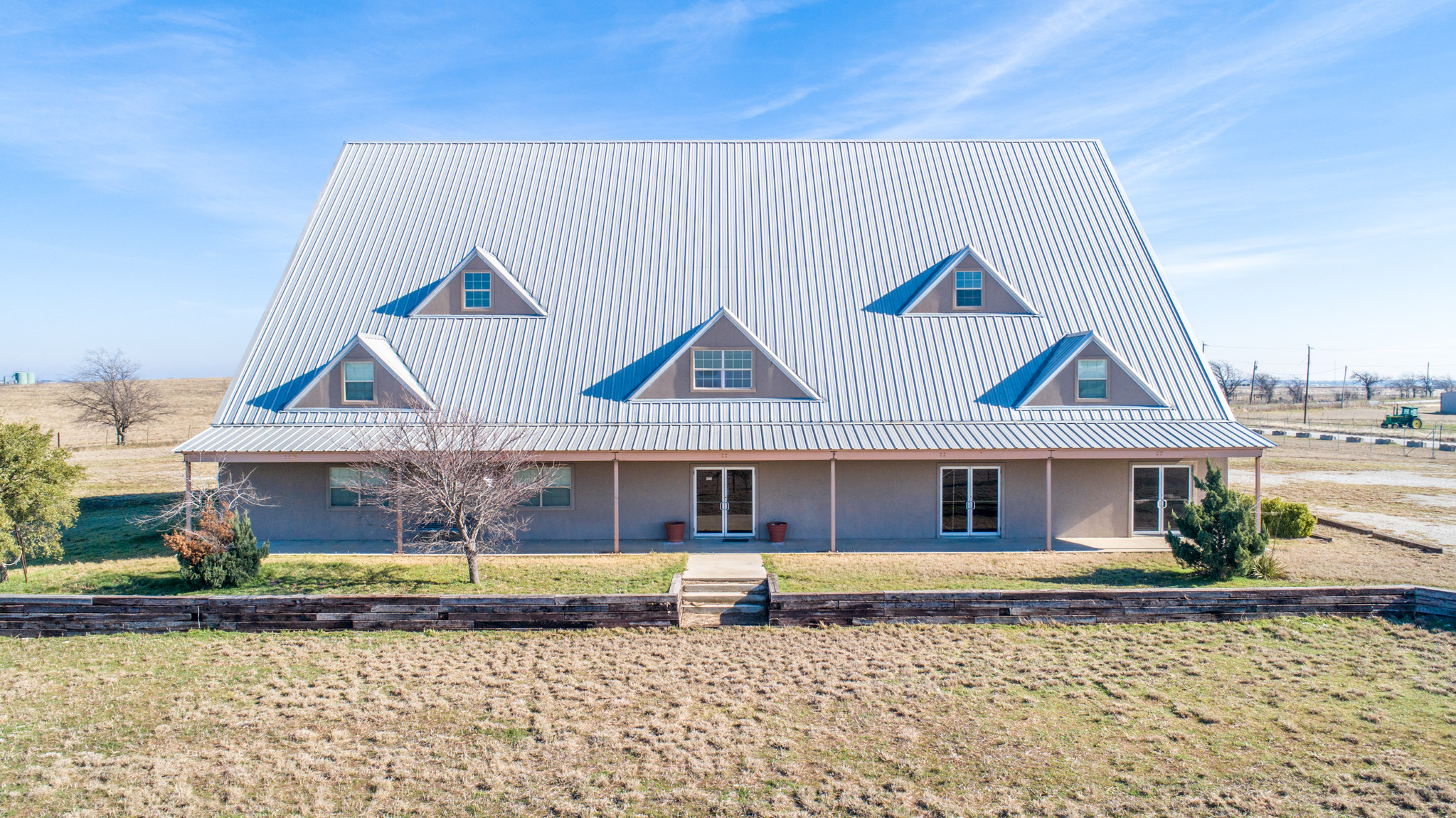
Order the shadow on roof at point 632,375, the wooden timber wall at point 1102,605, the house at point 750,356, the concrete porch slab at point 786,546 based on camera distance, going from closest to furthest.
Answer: the wooden timber wall at point 1102,605 → the concrete porch slab at point 786,546 → the house at point 750,356 → the shadow on roof at point 632,375

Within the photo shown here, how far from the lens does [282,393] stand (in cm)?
1939

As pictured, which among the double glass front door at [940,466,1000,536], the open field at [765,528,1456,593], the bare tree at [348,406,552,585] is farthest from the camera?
the double glass front door at [940,466,1000,536]

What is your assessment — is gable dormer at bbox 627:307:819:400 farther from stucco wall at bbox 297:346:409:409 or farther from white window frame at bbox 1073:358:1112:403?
white window frame at bbox 1073:358:1112:403

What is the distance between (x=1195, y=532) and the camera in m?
14.8

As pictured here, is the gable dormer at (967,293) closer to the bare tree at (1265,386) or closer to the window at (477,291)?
the window at (477,291)

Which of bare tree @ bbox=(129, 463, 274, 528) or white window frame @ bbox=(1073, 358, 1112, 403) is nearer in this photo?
bare tree @ bbox=(129, 463, 274, 528)

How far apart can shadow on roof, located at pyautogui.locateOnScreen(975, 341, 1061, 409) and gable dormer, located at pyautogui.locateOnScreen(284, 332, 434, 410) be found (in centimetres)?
1425

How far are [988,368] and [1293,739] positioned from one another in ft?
41.1

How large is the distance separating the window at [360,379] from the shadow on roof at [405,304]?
2.30m

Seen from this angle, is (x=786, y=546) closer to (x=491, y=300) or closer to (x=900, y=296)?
(x=900, y=296)

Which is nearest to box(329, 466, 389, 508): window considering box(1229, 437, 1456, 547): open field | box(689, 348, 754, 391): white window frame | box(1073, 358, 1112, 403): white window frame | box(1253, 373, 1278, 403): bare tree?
box(689, 348, 754, 391): white window frame

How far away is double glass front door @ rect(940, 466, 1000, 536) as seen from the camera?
19.1 metres

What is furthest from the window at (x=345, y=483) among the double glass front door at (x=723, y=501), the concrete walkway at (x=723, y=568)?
the concrete walkway at (x=723, y=568)

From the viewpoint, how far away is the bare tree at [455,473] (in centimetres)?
1425
